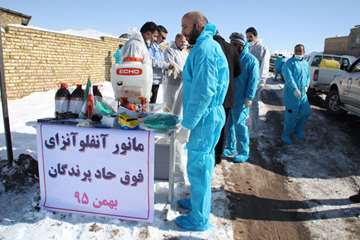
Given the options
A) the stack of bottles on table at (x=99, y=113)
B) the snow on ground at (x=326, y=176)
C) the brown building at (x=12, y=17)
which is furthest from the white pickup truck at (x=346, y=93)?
the brown building at (x=12, y=17)

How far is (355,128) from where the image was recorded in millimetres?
7082

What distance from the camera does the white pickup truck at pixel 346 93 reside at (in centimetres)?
674

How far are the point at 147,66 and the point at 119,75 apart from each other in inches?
11.6

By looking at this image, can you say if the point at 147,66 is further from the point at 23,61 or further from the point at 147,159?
the point at 23,61

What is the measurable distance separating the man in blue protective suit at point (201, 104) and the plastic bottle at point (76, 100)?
1038 mm

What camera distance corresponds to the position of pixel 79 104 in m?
3.00

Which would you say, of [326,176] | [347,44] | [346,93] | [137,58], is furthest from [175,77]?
[347,44]

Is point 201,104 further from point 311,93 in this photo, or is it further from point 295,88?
point 311,93

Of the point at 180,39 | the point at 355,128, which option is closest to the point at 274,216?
the point at 180,39

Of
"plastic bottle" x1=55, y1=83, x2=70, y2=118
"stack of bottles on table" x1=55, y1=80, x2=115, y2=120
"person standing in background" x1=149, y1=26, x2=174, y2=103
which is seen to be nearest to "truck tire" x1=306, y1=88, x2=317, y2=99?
"person standing in background" x1=149, y1=26, x2=174, y2=103

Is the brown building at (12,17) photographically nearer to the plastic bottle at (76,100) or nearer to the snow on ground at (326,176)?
the plastic bottle at (76,100)

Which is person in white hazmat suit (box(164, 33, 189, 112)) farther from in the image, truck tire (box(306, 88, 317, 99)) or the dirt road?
truck tire (box(306, 88, 317, 99))

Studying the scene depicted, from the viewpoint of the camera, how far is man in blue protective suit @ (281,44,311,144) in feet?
17.4

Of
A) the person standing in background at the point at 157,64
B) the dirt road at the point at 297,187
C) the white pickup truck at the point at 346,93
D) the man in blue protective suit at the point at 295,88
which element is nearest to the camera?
the dirt road at the point at 297,187
